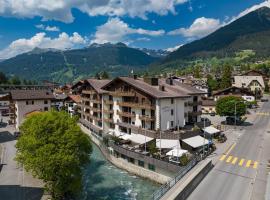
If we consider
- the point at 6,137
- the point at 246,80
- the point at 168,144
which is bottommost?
the point at 6,137

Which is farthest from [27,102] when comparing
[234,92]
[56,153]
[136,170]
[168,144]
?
[234,92]

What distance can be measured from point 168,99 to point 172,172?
741 inches

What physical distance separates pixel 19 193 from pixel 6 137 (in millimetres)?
44101

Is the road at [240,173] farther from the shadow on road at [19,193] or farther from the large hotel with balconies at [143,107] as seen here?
the shadow on road at [19,193]

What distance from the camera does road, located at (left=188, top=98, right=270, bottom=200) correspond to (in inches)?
1372

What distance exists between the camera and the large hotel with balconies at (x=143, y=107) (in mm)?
60938

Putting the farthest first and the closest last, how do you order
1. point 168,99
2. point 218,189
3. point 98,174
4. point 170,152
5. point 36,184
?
1. point 168,99
2. point 98,174
3. point 170,152
4. point 36,184
5. point 218,189

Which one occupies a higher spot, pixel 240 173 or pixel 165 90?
pixel 165 90

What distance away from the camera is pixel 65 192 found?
136 ft

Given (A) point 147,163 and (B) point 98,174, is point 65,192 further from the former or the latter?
(A) point 147,163

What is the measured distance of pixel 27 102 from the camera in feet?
295

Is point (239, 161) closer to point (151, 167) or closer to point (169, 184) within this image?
point (151, 167)

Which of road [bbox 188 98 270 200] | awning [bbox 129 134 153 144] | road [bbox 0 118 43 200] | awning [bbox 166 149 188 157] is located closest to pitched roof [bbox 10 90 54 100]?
road [bbox 0 118 43 200]

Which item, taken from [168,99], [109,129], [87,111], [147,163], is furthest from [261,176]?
[87,111]
